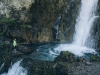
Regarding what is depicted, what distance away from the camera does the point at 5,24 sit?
3197 centimetres

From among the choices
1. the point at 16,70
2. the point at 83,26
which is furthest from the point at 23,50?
the point at 83,26

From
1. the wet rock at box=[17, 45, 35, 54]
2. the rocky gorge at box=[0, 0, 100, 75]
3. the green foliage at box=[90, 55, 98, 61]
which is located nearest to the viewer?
the green foliage at box=[90, 55, 98, 61]

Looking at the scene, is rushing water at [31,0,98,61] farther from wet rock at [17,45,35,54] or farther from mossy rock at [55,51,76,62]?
mossy rock at [55,51,76,62]

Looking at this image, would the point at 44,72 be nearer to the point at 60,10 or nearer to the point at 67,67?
the point at 67,67

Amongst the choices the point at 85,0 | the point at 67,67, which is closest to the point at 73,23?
the point at 85,0

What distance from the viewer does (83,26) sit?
109 ft

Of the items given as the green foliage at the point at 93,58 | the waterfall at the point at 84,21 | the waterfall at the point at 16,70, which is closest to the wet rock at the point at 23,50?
the waterfall at the point at 16,70

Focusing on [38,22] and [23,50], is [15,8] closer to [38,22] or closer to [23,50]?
[38,22]

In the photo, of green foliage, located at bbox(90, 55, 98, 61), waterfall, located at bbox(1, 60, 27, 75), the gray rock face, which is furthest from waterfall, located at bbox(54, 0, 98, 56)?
waterfall, located at bbox(1, 60, 27, 75)

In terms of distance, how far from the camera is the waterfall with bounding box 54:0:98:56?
31547mm

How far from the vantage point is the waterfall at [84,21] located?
32219 millimetres

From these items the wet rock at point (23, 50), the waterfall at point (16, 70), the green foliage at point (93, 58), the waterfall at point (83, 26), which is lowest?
the waterfall at point (16, 70)

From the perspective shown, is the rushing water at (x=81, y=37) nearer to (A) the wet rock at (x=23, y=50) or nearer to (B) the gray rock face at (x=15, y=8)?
(A) the wet rock at (x=23, y=50)

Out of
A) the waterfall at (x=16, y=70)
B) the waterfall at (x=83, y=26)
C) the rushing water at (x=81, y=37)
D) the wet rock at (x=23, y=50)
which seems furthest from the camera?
the waterfall at (x=83, y=26)
